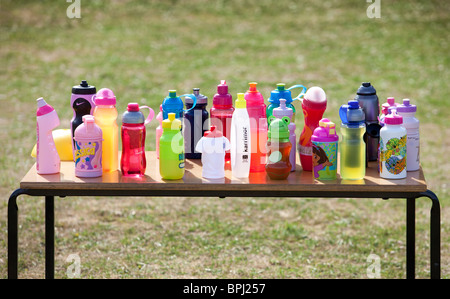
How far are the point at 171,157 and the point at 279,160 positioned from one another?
0.49 meters

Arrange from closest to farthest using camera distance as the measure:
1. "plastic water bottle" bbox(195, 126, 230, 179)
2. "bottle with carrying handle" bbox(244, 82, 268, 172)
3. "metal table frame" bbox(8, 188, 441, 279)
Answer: "metal table frame" bbox(8, 188, 441, 279) → "plastic water bottle" bbox(195, 126, 230, 179) → "bottle with carrying handle" bbox(244, 82, 268, 172)

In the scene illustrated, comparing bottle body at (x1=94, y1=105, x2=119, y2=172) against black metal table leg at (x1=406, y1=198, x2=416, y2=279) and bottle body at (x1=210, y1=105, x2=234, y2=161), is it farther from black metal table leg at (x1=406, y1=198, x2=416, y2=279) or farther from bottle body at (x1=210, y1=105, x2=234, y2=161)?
black metal table leg at (x1=406, y1=198, x2=416, y2=279)

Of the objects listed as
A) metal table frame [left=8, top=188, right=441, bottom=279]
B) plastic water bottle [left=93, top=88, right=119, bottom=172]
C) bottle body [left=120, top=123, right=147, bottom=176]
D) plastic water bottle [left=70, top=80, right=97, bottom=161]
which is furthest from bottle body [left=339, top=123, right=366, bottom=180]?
plastic water bottle [left=70, top=80, right=97, bottom=161]

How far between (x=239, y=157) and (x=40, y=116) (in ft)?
3.10

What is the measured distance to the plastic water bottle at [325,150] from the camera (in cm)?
331

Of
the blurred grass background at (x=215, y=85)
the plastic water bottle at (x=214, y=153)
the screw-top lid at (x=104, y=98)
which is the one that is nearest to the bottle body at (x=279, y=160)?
the plastic water bottle at (x=214, y=153)

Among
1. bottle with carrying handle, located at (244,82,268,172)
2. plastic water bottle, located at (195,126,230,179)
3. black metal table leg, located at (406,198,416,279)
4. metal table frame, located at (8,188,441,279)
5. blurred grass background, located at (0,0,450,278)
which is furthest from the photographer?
blurred grass background, located at (0,0,450,278)

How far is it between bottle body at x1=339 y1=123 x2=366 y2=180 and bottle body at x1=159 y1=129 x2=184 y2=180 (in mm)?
743

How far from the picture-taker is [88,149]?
3344 mm

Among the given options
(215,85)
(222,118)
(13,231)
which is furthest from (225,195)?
(215,85)

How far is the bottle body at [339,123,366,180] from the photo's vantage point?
3.33 metres

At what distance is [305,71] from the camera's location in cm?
1127

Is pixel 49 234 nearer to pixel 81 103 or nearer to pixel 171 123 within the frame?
pixel 81 103
